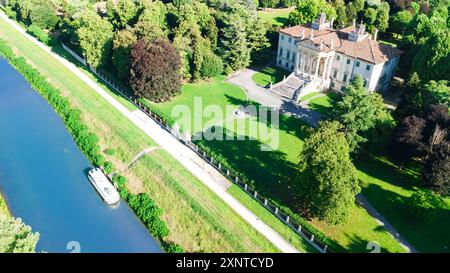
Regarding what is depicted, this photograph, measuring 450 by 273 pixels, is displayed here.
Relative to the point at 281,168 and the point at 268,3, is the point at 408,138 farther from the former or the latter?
the point at 268,3

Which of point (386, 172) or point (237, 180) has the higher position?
point (237, 180)

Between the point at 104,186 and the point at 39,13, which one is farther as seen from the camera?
the point at 39,13

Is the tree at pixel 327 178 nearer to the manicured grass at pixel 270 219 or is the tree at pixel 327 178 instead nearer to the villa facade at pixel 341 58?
the manicured grass at pixel 270 219

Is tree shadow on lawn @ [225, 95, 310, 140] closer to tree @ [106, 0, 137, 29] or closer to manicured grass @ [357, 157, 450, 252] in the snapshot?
manicured grass @ [357, 157, 450, 252]

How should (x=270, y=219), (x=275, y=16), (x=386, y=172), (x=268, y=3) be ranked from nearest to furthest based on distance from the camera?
(x=270, y=219) < (x=386, y=172) < (x=275, y=16) < (x=268, y=3)

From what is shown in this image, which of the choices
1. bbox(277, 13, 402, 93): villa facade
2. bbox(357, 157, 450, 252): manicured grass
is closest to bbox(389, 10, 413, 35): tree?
bbox(277, 13, 402, 93): villa facade

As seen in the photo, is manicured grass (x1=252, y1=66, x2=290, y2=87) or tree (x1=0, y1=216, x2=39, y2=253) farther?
manicured grass (x1=252, y1=66, x2=290, y2=87)

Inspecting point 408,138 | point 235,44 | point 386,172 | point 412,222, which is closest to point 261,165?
point 386,172

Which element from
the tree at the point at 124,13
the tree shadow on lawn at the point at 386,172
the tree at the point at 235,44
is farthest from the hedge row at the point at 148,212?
the tree at the point at 124,13
